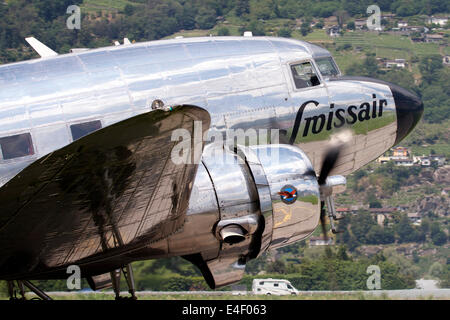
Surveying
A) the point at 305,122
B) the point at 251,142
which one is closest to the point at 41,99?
the point at 251,142

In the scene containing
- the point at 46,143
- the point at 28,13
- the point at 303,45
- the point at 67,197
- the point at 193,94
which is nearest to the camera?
the point at 67,197

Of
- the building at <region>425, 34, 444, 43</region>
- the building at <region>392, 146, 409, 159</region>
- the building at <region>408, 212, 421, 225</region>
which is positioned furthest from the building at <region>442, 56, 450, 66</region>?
the building at <region>408, 212, 421, 225</region>

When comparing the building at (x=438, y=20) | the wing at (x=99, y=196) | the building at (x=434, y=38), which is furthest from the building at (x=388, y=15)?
the wing at (x=99, y=196)

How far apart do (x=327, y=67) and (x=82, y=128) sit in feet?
18.0

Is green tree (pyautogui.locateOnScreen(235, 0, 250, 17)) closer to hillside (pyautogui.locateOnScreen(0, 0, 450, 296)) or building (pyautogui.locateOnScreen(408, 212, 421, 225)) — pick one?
hillside (pyautogui.locateOnScreen(0, 0, 450, 296))

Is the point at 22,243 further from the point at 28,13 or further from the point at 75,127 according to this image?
the point at 28,13

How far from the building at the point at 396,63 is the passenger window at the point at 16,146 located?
77.2 metres

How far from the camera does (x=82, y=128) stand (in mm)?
11547

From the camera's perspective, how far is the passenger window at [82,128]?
11469 millimetres

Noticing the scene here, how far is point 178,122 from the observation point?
6.97 m

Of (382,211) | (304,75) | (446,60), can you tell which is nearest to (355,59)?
(446,60)

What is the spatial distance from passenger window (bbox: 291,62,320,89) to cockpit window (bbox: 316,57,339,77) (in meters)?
0.26

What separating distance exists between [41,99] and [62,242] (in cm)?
302

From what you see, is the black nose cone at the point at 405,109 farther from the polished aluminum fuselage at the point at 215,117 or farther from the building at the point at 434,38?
the building at the point at 434,38
